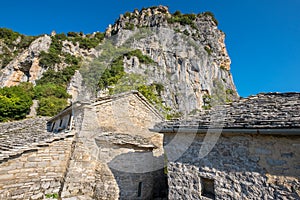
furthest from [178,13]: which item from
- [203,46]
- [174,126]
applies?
[174,126]

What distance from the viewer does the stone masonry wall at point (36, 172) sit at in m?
5.64

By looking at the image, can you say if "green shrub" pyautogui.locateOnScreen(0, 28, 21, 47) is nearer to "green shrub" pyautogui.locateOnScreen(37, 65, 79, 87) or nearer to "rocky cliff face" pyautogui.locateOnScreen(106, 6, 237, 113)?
"green shrub" pyautogui.locateOnScreen(37, 65, 79, 87)

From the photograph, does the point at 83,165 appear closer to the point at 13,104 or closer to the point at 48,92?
the point at 13,104

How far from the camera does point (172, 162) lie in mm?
5406

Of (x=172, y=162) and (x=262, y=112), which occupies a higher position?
(x=262, y=112)

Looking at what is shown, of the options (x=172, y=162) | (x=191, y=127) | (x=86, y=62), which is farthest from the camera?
(x=86, y=62)

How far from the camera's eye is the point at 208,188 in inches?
178

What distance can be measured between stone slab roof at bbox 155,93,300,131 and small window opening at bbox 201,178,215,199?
153 centimetres

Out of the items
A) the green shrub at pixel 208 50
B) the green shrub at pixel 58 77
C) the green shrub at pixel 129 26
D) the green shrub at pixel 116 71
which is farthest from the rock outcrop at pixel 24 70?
the green shrub at pixel 208 50

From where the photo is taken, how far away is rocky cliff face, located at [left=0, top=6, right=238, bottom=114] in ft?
113

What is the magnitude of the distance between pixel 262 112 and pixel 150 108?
6862mm

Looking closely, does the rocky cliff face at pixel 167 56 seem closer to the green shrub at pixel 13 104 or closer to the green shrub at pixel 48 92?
the green shrub at pixel 48 92

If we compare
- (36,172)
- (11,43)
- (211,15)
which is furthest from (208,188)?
(211,15)

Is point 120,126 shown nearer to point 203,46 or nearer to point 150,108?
point 150,108
